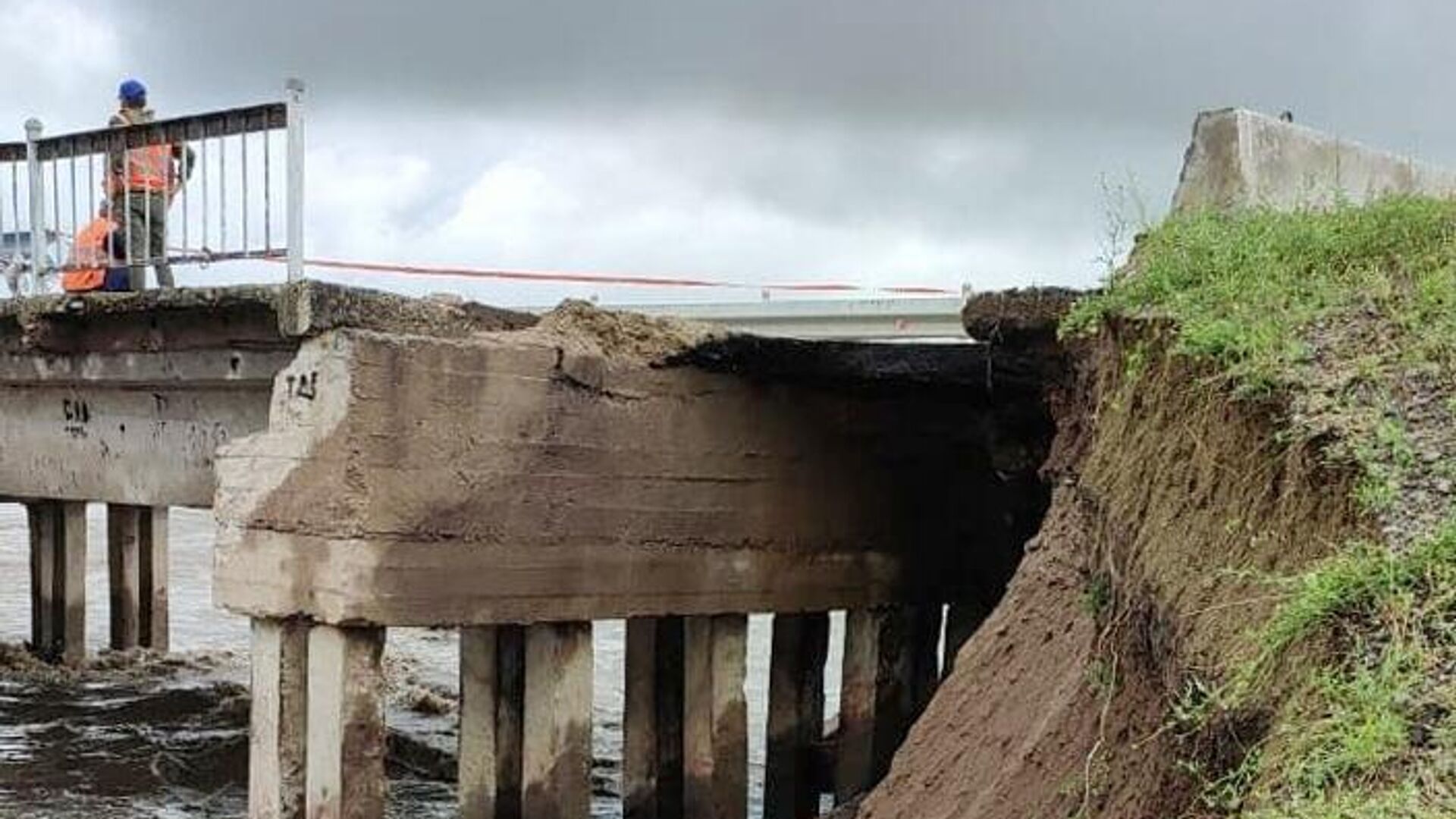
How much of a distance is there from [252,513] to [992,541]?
5102 mm

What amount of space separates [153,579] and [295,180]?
30.4 feet

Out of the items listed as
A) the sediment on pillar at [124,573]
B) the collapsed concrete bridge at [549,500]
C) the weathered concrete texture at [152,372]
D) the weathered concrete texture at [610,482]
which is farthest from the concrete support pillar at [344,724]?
the sediment on pillar at [124,573]

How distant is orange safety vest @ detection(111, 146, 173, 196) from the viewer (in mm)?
9789

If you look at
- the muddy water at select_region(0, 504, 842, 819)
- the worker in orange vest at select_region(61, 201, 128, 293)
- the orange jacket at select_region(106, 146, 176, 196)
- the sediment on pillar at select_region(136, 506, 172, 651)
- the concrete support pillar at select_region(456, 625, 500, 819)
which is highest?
the orange jacket at select_region(106, 146, 176, 196)

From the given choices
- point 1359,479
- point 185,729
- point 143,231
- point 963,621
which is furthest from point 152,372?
point 1359,479

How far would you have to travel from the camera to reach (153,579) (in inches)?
661

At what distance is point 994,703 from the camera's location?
6.70 meters

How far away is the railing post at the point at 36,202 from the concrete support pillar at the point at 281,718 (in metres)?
3.44

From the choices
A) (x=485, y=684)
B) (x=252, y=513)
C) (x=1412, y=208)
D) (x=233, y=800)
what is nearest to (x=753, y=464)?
(x=485, y=684)

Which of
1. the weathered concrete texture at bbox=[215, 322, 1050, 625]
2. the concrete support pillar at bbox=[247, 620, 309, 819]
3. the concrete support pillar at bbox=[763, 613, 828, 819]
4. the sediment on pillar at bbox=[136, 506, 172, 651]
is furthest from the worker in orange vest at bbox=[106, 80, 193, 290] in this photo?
the sediment on pillar at bbox=[136, 506, 172, 651]

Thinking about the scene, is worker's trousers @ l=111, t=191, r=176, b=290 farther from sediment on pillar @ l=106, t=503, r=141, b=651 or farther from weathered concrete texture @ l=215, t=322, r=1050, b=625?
sediment on pillar @ l=106, t=503, r=141, b=651

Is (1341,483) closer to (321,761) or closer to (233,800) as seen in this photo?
(321,761)

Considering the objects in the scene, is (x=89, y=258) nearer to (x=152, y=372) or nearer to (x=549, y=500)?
(x=152, y=372)

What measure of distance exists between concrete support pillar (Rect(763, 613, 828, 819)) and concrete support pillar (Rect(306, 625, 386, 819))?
3.51m
